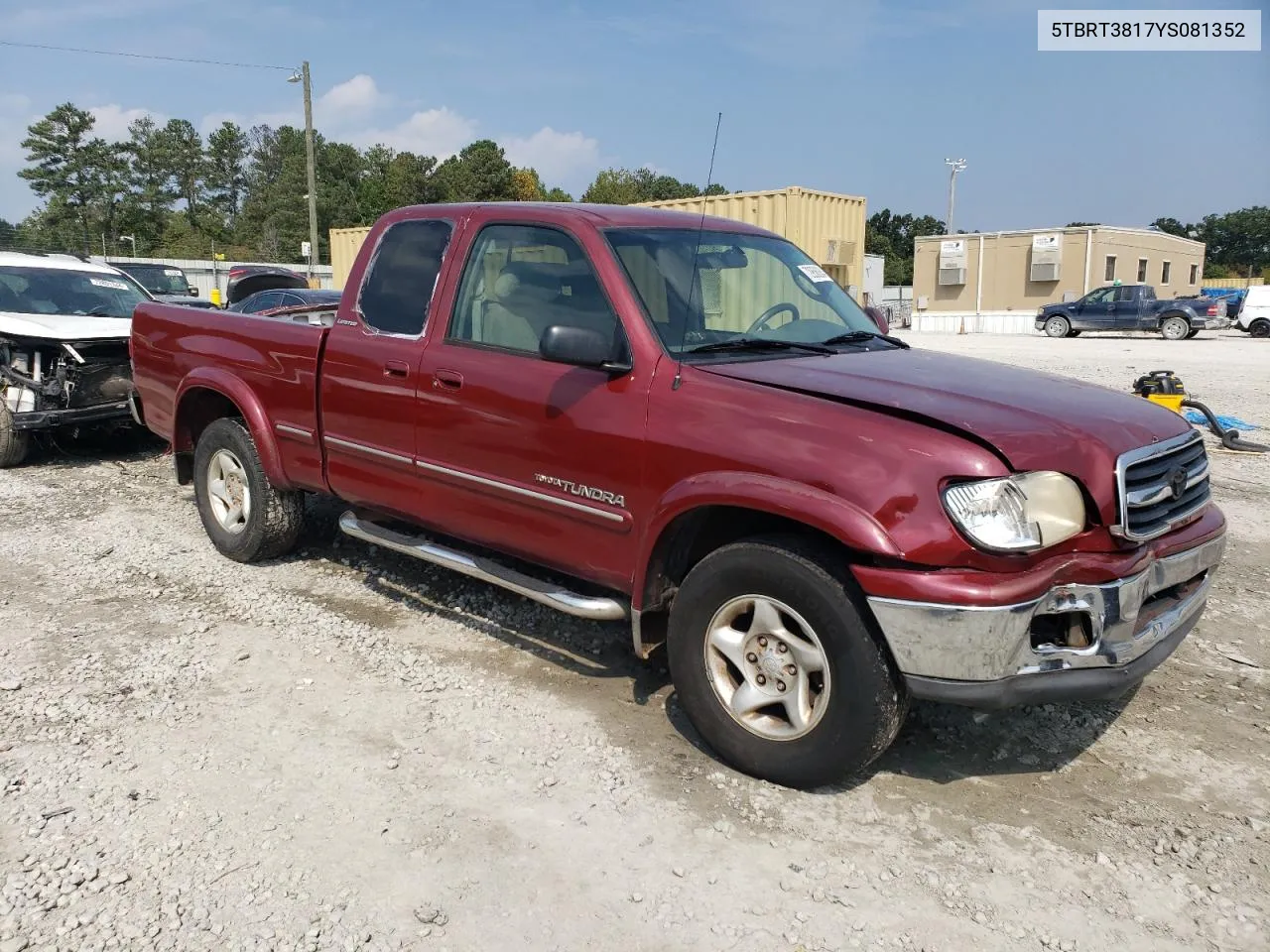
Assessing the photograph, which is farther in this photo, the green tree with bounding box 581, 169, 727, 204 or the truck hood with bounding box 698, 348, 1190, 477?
the green tree with bounding box 581, 169, 727, 204

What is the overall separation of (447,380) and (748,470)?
160 centimetres

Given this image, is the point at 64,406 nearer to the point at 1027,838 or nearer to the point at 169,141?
the point at 1027,838

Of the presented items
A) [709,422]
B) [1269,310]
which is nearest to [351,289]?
[709,422]

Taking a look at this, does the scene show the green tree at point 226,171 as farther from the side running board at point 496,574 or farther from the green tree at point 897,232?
the side running board at point 496,574

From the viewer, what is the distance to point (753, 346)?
Answer: 375 cm

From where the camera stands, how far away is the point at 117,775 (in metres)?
3.31

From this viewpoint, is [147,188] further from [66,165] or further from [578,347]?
[578,347]

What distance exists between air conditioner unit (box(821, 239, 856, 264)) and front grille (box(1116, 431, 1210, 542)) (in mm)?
15854

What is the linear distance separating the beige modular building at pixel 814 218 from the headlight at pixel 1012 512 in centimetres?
1369

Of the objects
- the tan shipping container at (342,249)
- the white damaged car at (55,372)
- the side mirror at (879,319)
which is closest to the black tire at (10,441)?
the white damaged car at (55,372)

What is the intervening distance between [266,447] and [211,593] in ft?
2.79

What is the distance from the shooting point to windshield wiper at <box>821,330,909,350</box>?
409 centimetres

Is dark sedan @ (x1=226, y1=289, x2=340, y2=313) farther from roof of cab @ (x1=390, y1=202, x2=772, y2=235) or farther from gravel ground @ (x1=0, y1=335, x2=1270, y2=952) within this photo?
roof of cab @ (x1=390, y1=202, x2=772, y2=235)

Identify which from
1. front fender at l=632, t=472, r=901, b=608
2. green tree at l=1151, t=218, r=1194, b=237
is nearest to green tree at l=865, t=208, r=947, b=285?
green tree at l=1151, t=218, r=1194, b=237
